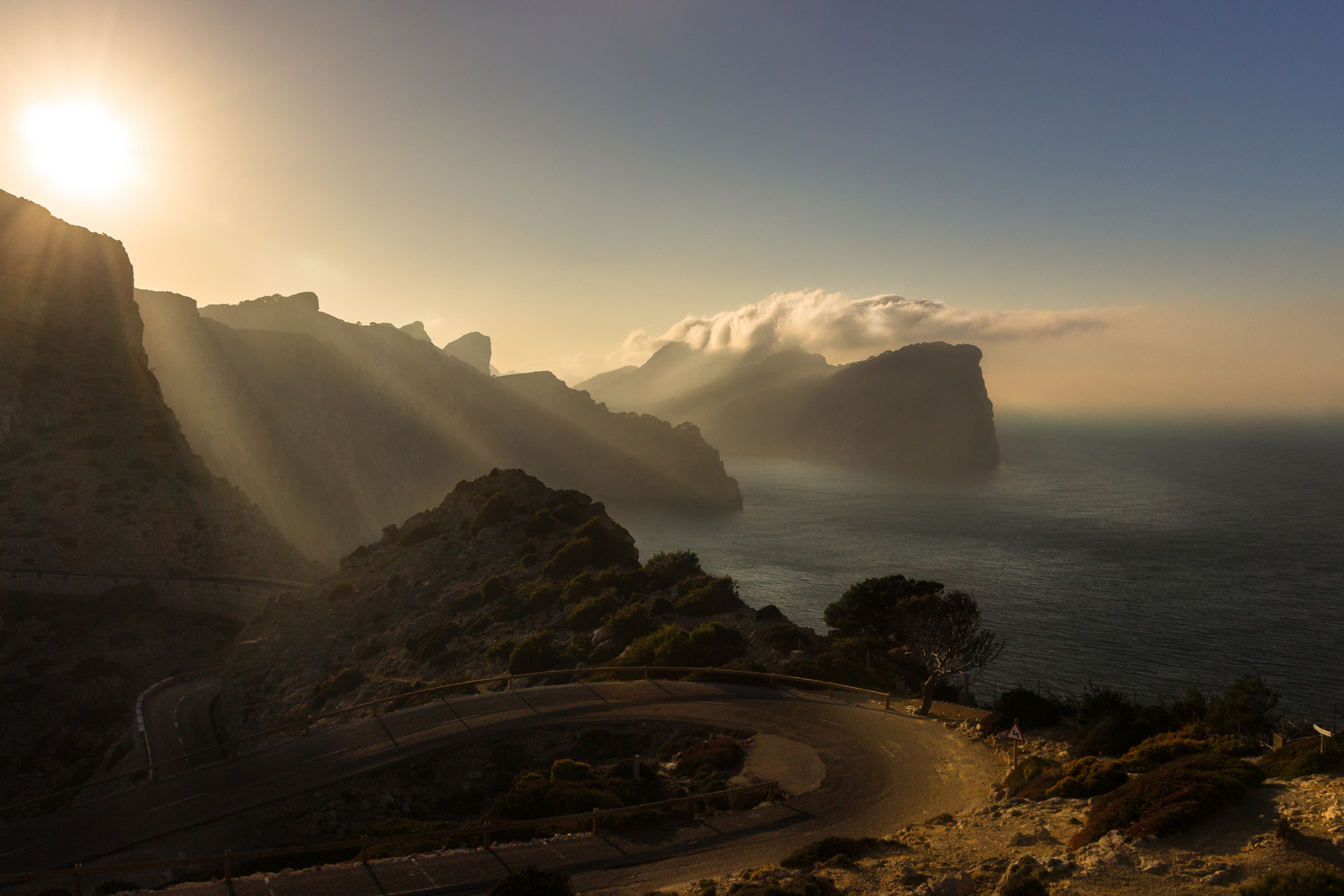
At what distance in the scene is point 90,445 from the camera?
6900cm

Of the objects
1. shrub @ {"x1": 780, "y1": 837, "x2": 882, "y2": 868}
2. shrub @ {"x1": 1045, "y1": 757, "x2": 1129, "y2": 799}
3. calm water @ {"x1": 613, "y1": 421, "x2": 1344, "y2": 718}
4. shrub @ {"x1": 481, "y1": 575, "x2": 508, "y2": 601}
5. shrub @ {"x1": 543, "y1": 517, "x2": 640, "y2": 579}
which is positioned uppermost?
shrub @ {"x1": 543, "y1": 517, "x2": 640, "y2": 579}

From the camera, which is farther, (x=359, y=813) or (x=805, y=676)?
(x=805, y=676)

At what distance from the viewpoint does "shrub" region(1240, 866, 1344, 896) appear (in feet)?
35.4

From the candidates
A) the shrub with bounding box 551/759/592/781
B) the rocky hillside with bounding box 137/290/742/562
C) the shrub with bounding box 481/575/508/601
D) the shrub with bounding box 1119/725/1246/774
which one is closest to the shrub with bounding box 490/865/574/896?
the shrub with bounding box 551/759/592/781

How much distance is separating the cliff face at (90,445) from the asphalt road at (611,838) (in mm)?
47562

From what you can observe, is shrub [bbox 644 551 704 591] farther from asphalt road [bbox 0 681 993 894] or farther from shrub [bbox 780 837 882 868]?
shrub [bbox 780 837 882 868]

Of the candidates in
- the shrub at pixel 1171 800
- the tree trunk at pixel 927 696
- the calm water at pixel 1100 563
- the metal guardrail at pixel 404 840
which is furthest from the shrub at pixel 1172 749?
the calm water at pixel 1100 563

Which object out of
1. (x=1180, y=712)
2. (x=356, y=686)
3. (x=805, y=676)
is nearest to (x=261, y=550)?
(x=356, y=686)

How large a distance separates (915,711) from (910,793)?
9.07m

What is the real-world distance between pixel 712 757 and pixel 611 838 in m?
6.68

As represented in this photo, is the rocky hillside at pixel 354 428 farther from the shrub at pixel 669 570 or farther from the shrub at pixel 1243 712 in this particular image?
the shrub at pixel 1243 712

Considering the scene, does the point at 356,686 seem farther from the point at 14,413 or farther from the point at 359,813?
the point at 14,413

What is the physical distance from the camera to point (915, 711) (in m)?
30.1

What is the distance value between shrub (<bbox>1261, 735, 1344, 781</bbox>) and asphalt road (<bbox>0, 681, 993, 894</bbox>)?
7.85 m
